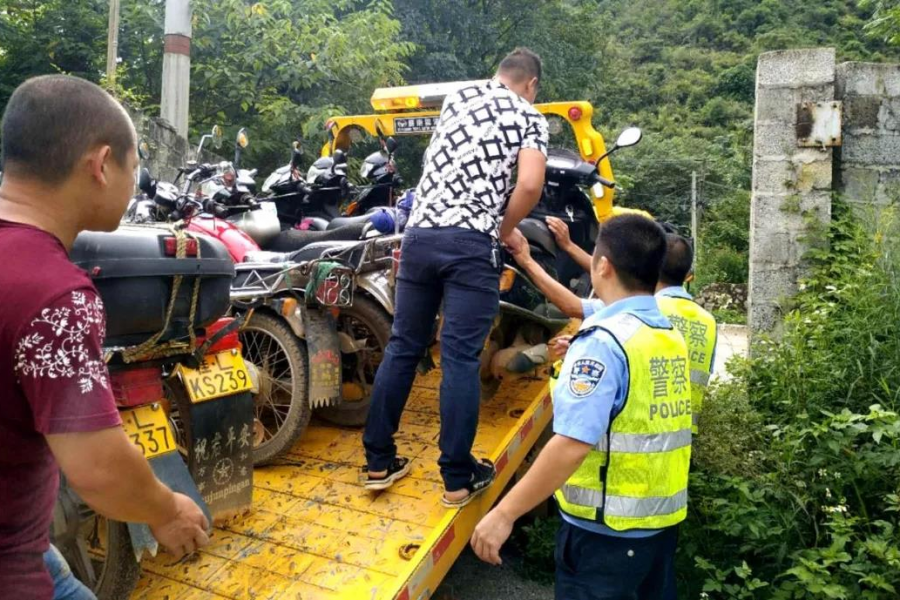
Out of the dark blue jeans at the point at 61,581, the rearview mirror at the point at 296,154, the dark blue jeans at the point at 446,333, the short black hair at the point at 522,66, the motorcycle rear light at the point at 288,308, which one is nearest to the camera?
the dark blue jeans at the point at 61,581

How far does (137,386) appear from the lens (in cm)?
205

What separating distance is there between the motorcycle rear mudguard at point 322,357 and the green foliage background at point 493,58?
5.95 meters


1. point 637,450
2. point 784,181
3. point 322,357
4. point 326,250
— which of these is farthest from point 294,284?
point 784,181

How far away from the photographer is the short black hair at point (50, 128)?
1.16 metres

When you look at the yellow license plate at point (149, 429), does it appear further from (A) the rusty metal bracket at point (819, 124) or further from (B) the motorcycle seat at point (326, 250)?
(A) the rusty metal bracket at point (819, 124)

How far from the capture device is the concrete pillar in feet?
14.4

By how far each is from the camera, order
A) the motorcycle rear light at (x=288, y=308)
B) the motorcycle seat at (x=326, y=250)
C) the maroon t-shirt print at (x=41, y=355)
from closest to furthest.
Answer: the maroon t-shirt print at (x=41, y=355) → the motorcycle rear light at (x=288, y=308) → the motorcycle seat at (x=326, y=250)

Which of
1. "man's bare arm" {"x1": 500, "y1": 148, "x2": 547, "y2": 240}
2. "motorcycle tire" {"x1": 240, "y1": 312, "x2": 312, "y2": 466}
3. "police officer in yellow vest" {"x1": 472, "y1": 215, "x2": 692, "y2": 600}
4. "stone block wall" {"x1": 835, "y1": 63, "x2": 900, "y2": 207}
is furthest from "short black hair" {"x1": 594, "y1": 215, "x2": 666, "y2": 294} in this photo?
"stone block wall" {"x1": 835, "y1": 63, "x2": 900, "y2": 207}

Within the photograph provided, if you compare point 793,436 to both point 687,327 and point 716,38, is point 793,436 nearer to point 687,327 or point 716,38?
point 687,327

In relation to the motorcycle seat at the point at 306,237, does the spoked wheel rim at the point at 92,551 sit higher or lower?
lower

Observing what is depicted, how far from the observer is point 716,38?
35.4 m

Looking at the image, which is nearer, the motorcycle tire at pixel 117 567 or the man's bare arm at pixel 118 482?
the man's bare arm at pixel 118 482

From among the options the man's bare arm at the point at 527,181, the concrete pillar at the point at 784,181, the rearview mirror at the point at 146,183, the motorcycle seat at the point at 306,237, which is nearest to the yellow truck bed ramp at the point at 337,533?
the man's bare arm at the point at 527,181

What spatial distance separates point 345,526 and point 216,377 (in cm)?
73
